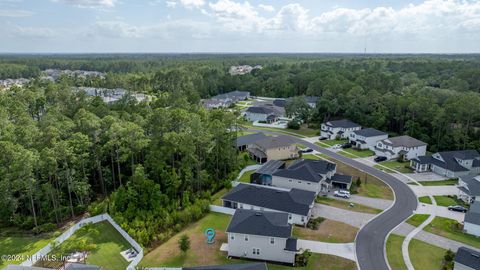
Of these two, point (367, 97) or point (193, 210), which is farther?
point (367, 97)

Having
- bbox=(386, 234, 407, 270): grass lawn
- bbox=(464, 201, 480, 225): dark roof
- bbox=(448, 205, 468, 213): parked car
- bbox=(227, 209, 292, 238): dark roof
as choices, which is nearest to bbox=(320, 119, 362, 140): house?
bbox=(448, 205, 468, 213): parked car

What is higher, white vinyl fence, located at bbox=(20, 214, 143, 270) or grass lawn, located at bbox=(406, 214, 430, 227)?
white vinyl fence, located at bbox=(20, 214, 143, 270)

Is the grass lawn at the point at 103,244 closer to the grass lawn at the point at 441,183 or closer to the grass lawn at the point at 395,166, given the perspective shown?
the grass lawn at the point at 441,183

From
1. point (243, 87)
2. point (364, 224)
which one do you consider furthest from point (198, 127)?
point (243, 87)

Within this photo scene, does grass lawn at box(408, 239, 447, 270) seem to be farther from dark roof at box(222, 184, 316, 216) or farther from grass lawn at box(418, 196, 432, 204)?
grass lawn at box(418, 196, 432, 204)

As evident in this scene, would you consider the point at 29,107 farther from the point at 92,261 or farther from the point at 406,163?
the point at 406,163

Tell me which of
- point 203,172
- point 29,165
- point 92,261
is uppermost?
point 29,165

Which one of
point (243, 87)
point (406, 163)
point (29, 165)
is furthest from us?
point (243, 87)

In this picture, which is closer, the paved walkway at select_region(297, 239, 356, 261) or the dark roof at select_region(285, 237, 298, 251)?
the dark roof at select_region(285, 237, 298, 251)

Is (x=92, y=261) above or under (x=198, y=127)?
under
